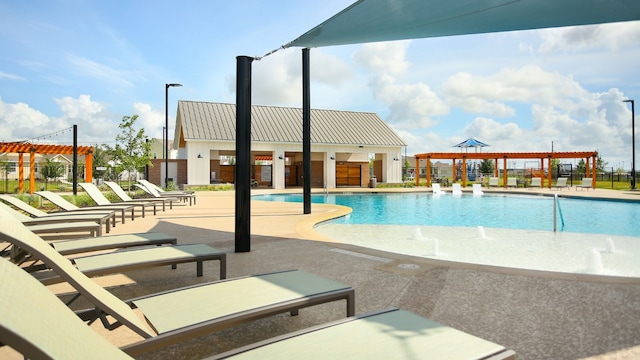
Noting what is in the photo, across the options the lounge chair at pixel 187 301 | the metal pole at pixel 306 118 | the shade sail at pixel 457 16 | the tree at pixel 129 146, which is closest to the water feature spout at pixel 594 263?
the shade sail at pixel 457 16

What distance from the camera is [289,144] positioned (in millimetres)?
28094

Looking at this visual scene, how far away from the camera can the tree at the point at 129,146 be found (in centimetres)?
2006

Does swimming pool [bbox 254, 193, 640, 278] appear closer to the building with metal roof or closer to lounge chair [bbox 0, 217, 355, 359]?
lounge chair [bbox 0, 217, 355, 359]

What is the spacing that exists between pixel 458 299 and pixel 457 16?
3.81 metres

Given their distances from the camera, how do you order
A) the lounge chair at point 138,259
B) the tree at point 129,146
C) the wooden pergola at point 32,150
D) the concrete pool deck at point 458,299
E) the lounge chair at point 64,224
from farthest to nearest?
the wooden pergola at point 32,150, the tree at point 129,146, the lounge chair at point 64,224, the lounge chair at point 138,259, the concrete pool deck at point 458,299

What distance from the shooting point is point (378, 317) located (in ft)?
7.25

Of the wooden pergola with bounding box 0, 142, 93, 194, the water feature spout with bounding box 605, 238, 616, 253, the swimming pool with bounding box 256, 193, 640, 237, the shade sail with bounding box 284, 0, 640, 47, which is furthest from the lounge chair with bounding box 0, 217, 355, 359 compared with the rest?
the wooden pergola with bounding box 0, 142, 93, 194

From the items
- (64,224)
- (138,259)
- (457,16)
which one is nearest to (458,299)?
(138,259)

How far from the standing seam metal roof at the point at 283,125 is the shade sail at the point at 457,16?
21.5 m

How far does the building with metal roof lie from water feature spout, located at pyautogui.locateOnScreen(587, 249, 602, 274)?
2230 centimetres

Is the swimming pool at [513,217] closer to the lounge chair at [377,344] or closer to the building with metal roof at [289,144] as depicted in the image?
the lounge chair at [377,344]

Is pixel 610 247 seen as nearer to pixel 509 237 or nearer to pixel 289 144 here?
pixel 509 237

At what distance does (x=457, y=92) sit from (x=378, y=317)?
4330 cm

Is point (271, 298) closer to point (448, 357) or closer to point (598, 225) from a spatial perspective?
point (448, 357)
